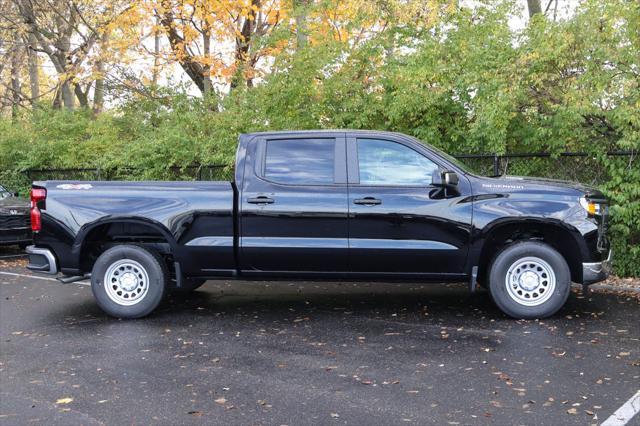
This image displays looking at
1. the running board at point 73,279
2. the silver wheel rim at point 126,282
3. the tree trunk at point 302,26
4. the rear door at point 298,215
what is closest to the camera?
the rear door at point 298,215

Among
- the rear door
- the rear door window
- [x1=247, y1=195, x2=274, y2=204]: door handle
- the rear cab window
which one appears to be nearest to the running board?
the rear door

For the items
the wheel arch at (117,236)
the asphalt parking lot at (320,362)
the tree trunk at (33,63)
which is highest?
the tree trunk at (33,63)

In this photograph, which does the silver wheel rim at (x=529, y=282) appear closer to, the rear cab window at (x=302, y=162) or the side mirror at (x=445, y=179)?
the side mirror at (x=445, y=179)

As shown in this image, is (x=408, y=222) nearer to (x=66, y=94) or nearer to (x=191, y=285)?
(x=191, y=285)

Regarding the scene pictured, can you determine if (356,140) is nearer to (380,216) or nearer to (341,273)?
(380,216)

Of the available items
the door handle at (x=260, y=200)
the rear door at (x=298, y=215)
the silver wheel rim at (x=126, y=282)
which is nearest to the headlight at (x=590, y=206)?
the rear door at (x=298, y=215)

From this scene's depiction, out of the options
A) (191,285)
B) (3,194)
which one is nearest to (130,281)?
(191,285)

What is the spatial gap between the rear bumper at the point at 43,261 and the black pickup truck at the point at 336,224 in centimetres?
1

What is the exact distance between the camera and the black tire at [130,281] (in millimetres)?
6832

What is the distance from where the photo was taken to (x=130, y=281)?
6.89 metres

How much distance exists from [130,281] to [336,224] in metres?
2.34

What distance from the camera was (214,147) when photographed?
39.8 ft

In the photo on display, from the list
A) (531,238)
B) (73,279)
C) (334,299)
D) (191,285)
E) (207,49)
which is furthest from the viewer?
(207,49)

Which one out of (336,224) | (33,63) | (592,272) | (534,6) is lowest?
(592,272)
